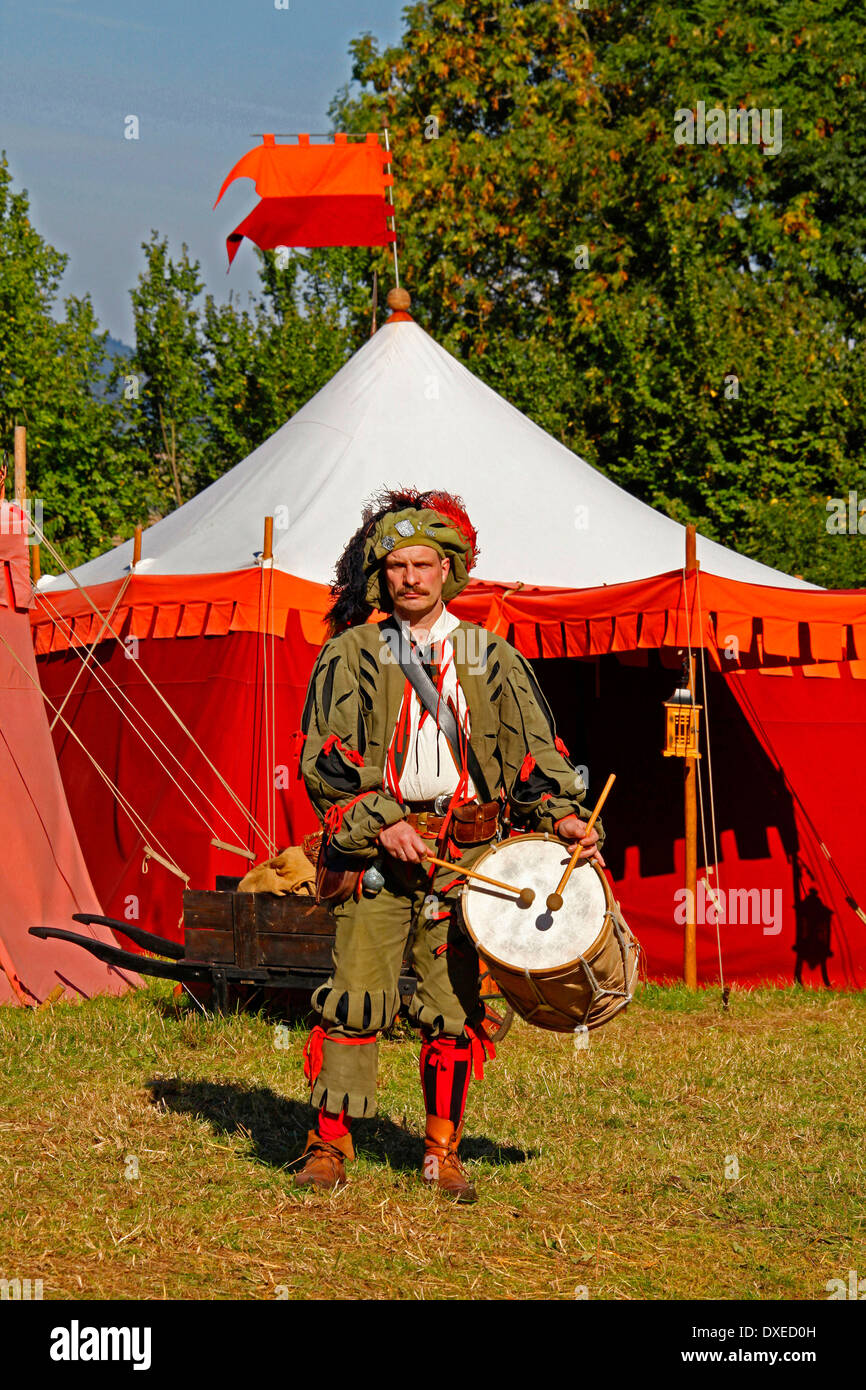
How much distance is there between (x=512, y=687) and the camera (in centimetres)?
403

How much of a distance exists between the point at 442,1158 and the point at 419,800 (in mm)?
1005

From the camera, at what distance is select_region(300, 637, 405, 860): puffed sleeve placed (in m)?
3.78

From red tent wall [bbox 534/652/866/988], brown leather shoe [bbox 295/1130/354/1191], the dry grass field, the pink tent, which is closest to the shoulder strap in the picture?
brown leather shoe [bbox 295/1130/354/1191]

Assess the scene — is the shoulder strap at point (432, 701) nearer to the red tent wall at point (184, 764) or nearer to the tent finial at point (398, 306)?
the red tent wall at point (184, 764)

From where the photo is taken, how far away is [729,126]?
1978 cm

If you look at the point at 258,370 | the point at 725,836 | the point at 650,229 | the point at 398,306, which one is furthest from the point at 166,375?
the point at 725,836

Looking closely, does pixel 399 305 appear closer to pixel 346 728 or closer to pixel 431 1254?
pixel 346 728

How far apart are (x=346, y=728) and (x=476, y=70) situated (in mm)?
19174

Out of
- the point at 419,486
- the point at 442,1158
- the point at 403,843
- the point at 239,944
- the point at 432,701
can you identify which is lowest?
the point at 442,1158

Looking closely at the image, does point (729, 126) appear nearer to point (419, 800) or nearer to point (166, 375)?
point (166, 375)

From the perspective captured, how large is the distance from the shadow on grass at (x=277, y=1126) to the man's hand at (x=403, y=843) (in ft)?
3.45

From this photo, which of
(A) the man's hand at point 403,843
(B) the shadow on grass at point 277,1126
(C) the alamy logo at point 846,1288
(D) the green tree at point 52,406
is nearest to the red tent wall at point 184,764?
(B) the shadow on grass at point 277,1126

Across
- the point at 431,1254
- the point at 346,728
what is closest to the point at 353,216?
the point at 346,728
